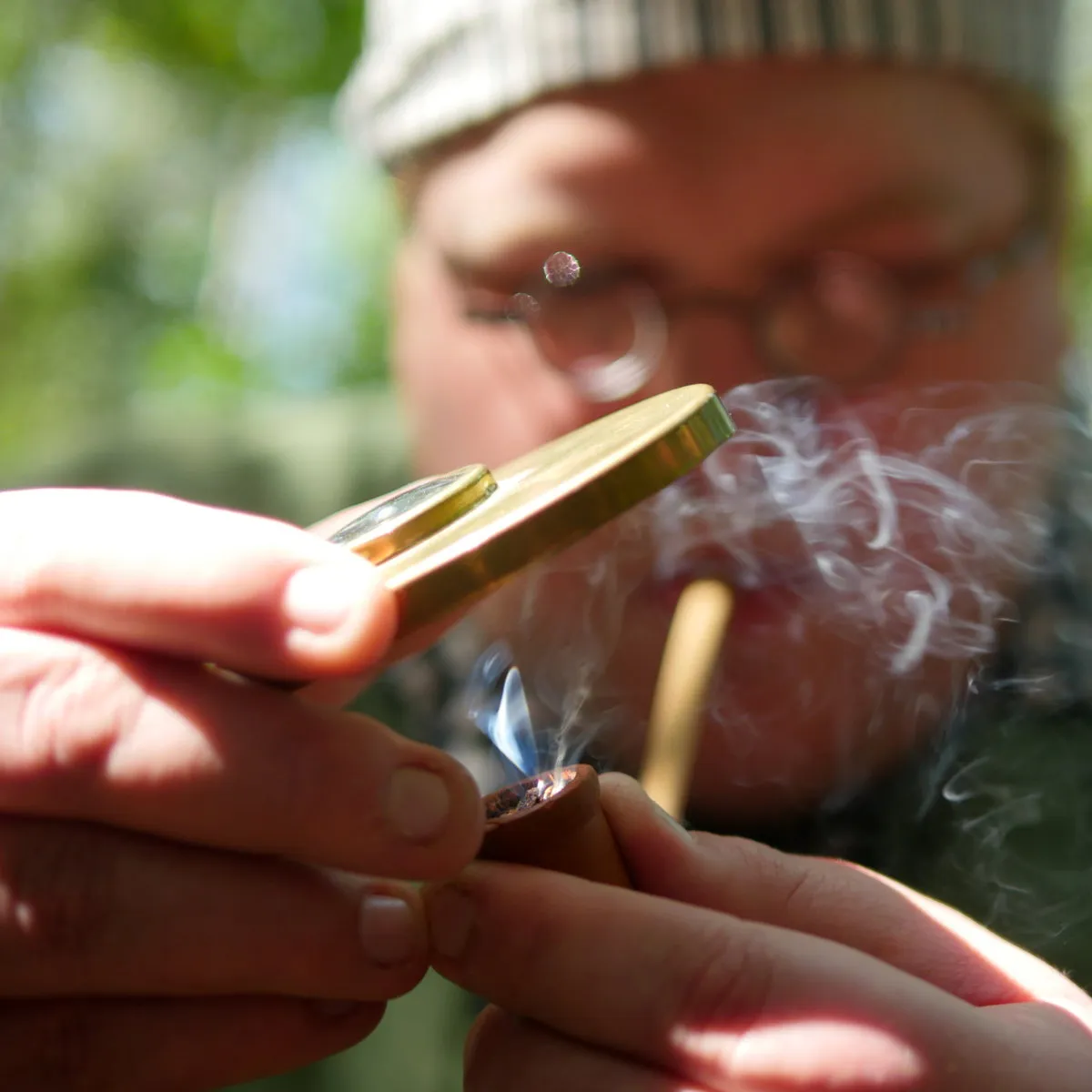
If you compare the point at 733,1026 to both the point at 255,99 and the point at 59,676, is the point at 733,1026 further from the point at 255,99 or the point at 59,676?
the point at 255,99

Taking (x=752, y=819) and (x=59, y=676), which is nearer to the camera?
(x=59, y=676)

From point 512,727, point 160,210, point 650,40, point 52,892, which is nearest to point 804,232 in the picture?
point 650,40

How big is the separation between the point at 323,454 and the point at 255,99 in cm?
318

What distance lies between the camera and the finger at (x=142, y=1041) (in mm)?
542

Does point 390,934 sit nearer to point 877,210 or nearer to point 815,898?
point 815,898

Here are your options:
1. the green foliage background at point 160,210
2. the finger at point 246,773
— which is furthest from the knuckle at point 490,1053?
the green foliage background at point 160,210

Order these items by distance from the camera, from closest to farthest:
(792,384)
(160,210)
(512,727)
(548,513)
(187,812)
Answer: (548,513) → (187,812) → (512,727) → (792,384) → (160,210)

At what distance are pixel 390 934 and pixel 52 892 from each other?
0.56 ft

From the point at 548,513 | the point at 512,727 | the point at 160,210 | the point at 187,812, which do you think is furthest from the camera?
the point at 160,210

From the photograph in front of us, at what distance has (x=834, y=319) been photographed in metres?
1.22

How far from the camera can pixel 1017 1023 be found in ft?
1.68

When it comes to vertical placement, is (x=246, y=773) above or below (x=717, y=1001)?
above

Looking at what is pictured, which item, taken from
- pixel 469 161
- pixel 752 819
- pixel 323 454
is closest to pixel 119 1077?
pixel 752 819

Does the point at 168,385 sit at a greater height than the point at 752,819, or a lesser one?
lesser
